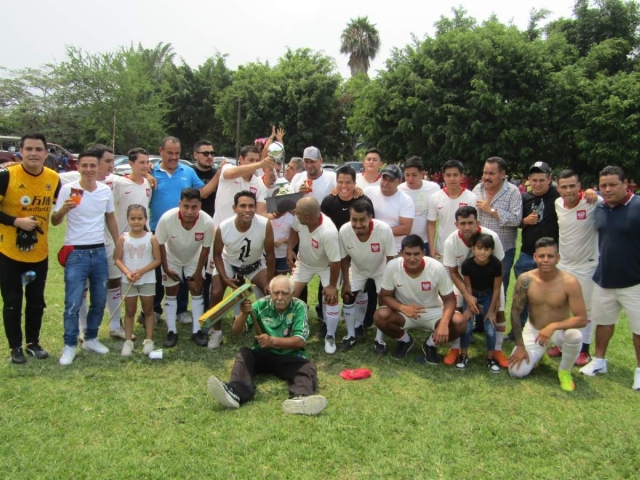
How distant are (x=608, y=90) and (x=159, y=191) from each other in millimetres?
21286

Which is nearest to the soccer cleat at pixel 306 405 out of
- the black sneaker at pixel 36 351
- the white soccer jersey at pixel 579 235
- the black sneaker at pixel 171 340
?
the black sneaker at pixel 171 340

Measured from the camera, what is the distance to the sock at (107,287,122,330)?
226 inches

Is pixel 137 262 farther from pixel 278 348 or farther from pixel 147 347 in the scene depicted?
pixel 278 348

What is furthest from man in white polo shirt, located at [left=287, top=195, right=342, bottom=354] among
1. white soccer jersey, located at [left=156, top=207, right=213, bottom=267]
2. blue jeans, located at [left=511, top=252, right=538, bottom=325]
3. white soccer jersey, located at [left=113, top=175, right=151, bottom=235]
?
blue jeans, located at [left=511, top=252, right=538, bottom=325]

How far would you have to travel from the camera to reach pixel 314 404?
13.0 ft

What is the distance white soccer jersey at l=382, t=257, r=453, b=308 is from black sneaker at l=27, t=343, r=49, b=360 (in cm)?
369

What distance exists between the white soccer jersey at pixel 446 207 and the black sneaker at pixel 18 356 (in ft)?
15.4

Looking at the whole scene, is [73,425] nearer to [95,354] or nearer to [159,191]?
[95,354]

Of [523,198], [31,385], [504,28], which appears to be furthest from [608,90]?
[31,385]

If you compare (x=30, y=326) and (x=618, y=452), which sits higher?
(x=30, y=326)

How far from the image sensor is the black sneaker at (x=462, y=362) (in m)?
5.10

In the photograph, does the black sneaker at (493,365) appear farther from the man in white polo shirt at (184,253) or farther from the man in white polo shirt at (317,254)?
the man in white polo shirt at (184,253)

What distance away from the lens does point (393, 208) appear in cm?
596

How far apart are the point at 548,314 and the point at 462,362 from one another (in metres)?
1.01
